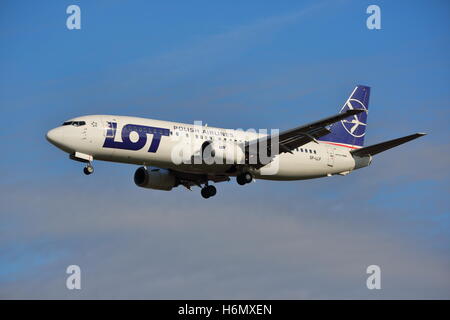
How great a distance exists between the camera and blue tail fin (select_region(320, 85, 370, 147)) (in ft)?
229

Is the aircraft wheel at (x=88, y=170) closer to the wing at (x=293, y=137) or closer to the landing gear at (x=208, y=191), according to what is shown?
the wing at (x=293, y=137)

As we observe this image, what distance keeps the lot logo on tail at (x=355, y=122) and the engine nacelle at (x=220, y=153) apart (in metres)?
13.4

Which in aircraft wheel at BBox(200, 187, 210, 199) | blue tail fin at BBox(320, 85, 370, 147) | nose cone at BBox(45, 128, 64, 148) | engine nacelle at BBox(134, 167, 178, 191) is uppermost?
blue tail fin at BBox(320, 85, 370, 147)

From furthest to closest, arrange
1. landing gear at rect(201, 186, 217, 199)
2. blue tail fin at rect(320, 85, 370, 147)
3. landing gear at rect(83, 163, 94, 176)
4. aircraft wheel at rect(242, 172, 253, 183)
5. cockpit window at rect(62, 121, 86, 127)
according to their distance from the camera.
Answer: blue tail fin at rect(320, 85, 370, 147) < landing gear at rect(201, 186, 217, 199) < aircraft wheel at rect(242, 172, 253, 183) < cockpit window at rect(62, 121, 86, 127) < landing gear at rect(83, 163, 94, 176)

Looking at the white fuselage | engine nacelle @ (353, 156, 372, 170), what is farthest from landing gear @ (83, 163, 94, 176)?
engine nacelle @ (353, 156, 372, 170)

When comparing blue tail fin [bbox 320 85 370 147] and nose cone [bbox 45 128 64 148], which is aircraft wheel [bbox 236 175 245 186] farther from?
nose cone [bbox 45 128 64 148]

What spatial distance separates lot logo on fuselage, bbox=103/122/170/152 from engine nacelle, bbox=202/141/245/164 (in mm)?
3199

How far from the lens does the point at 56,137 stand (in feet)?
187

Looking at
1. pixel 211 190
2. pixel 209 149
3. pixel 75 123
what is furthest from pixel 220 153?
pixel 75 123

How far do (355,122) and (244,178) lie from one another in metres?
13.7

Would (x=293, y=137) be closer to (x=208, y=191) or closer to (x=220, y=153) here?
(x=220, y=153)

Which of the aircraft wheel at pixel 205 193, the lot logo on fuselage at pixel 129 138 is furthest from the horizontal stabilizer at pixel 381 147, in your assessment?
the lot logo on fuselage at pixel 129 138

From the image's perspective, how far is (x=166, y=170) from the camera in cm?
6550
